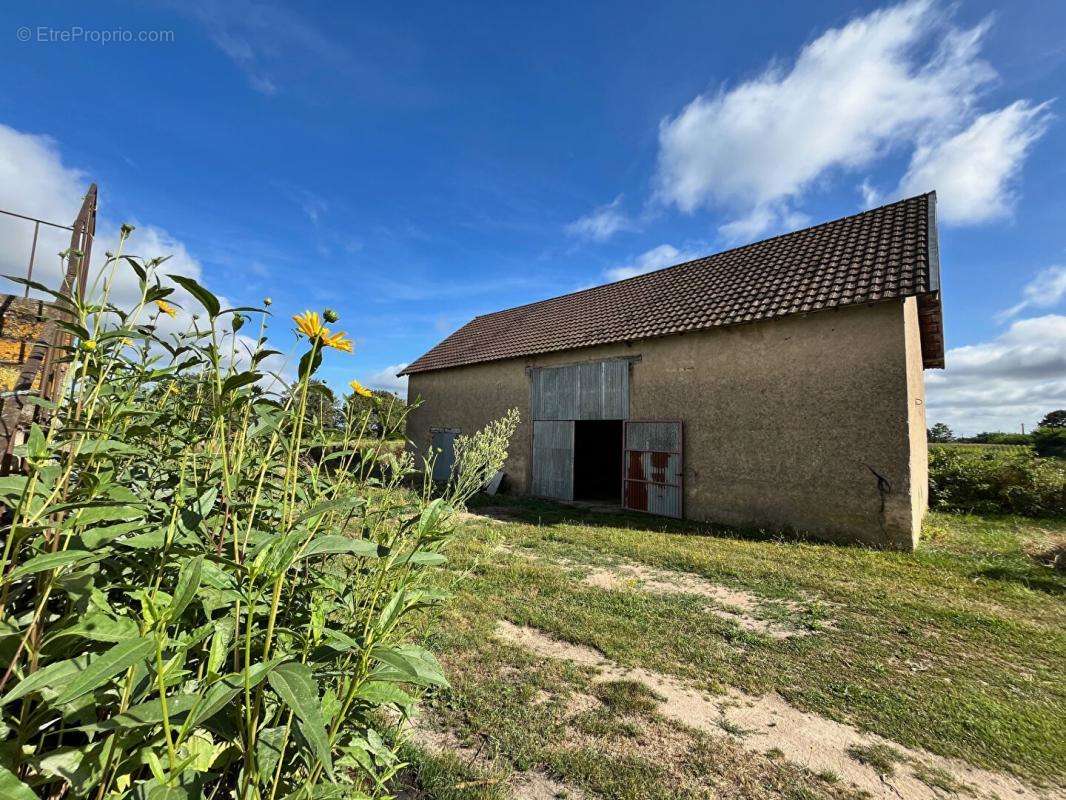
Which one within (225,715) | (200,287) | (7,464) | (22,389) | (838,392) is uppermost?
(838,392)

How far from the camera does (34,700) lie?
104cm

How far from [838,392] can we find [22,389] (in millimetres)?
9371

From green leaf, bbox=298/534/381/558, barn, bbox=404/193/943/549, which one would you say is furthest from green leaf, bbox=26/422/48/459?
barn, bbox=404/193/943/549

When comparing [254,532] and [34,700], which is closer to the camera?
[34,700]

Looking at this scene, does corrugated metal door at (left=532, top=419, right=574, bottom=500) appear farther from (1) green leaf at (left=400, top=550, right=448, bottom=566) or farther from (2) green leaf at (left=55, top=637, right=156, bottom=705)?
(2) green leaf at (left=55, top=637, right=156, bottom=705)

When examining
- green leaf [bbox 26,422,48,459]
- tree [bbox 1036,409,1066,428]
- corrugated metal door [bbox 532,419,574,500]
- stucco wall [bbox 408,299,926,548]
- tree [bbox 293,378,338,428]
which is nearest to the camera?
green leaf [bbox 26,422,48,459]

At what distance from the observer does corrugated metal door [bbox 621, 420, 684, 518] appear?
9688 mm

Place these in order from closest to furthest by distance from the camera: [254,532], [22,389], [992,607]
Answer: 1. [254,532]
2. [22,389]
3. [992,607]

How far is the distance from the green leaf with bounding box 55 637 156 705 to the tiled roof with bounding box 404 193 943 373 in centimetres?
931

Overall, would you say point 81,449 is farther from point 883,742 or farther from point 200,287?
point 883,742

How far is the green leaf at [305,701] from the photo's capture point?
0.75 m

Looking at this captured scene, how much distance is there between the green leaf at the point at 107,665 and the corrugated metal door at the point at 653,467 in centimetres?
960

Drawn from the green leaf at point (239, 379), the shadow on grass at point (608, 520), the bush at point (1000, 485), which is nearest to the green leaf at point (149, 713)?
the green leaf at point (239, 379)

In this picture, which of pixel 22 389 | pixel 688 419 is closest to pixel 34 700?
pixel 22 389
